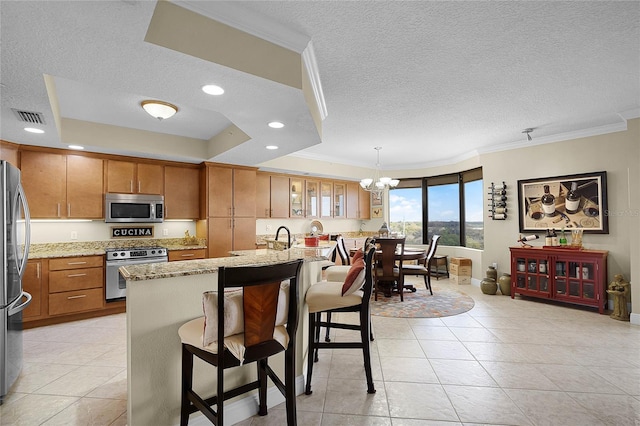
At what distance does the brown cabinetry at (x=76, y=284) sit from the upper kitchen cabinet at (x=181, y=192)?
1.18 meters

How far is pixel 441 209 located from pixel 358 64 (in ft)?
17.2

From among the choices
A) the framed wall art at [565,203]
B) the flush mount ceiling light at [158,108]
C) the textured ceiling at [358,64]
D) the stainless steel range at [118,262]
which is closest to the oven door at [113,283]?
the stainless steel range at [118,262]

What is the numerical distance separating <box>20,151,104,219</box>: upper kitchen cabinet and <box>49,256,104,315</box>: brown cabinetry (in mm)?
637

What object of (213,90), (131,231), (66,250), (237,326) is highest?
(213,90)

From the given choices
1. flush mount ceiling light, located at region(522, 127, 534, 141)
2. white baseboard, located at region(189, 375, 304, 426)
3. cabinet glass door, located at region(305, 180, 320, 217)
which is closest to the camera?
white baseboard, located at region(189, 375, 304, 426)

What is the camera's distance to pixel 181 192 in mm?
4965

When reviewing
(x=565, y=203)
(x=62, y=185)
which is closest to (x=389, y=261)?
(x=565, y=203)

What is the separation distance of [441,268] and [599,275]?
2.89m

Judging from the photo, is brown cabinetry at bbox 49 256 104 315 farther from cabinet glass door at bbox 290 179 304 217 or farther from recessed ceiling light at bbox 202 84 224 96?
cabinet glass door at bbox 290 179 304 217

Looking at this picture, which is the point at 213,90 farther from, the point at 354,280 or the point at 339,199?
the point at 339,199

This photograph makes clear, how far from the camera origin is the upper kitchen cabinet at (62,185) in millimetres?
3883

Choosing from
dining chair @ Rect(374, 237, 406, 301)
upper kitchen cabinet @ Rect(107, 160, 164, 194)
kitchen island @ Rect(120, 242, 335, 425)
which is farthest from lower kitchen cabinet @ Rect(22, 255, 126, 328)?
dining chair @ Rect(374, 237, 406, 301)

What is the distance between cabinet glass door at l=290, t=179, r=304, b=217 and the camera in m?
6.29

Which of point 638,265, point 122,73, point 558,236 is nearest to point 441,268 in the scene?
point 558,236
